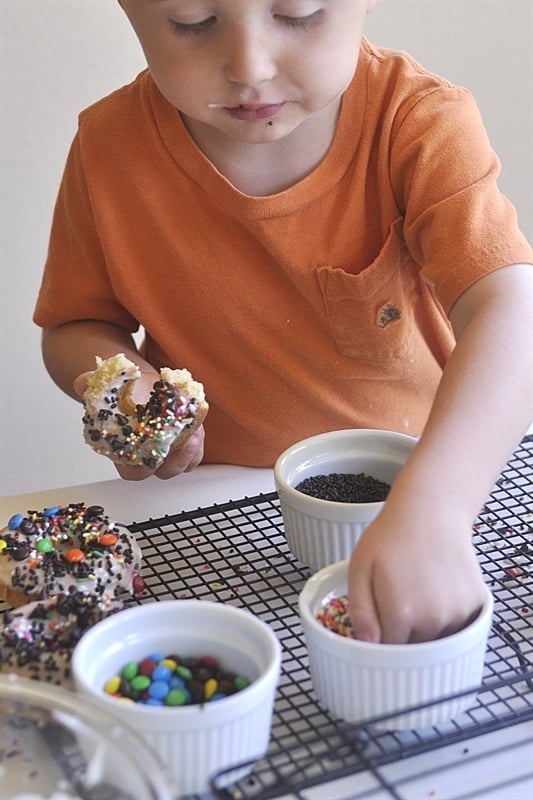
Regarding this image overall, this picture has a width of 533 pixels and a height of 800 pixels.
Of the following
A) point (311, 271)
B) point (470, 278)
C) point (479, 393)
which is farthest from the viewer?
point (311, 271)

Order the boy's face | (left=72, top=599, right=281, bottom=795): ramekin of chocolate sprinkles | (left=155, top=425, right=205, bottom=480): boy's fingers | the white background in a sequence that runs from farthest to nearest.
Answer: the white background < (left=155, top=425, right=205, bottom=480): boy's fingers < the boy's face < (left=72, top=599, right=281, bottom=795): ramekin of chocolate sprinkles

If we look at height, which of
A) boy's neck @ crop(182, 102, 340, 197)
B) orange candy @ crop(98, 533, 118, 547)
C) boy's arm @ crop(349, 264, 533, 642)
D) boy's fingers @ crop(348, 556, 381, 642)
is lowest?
orange candy @ crop(98, 533, 118, 547)

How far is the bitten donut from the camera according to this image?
896mm

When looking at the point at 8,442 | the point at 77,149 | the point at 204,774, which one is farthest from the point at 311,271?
the point at 8,442

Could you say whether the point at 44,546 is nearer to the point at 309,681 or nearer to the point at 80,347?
the point at 309,681

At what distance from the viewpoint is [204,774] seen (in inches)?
24.4

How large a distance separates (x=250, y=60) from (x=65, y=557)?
1.32 ft

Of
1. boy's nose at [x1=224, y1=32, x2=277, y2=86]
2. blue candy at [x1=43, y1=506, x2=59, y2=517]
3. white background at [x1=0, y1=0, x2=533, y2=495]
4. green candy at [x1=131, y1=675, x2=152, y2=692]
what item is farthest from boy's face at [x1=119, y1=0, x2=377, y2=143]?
white background at [x1=0, y1=0, x2=533, y2=495]

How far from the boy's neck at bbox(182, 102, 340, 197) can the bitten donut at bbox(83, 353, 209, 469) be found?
0.27 meters

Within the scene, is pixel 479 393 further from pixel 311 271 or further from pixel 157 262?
pixel 157 262

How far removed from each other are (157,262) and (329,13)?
382 millimetres

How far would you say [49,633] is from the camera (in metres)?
0.72

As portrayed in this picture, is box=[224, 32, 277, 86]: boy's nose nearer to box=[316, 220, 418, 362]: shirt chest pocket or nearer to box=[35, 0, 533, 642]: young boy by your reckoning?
box=[35, 0, 533, 642]: young boy

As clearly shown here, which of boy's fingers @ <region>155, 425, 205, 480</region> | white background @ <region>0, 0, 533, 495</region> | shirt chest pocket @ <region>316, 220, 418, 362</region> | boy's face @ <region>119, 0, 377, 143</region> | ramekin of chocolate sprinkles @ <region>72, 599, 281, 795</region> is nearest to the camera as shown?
ramekin of chocolate sprinkles @ <region>72, 599, 281, 795</region>
